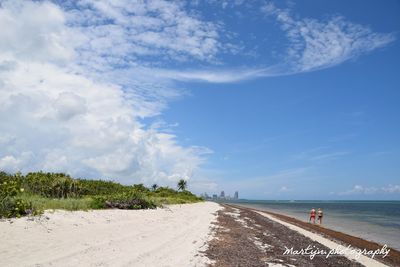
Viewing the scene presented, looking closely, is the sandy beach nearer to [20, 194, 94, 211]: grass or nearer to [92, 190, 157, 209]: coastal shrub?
[20, 194, 94, 211]: grass

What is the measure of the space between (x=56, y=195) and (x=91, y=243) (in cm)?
1873

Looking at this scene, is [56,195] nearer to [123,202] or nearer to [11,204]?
[123,202]

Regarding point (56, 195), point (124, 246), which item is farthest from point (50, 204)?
point (56, 195)

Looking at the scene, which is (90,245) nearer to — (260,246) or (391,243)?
(260,246)

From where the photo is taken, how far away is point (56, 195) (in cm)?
2866

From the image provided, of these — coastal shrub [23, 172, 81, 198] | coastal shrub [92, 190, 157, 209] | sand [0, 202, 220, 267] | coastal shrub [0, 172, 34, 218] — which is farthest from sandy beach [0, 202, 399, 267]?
coastal shrub [23, 172, 81, 198]

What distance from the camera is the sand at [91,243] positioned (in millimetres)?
9344

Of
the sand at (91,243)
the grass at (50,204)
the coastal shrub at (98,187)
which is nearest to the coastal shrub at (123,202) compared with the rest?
the grass at (50,204)

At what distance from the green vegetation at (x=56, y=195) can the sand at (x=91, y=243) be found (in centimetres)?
92

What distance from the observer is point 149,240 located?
13.7 m

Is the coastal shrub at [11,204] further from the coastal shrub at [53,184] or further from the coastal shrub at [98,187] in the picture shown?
the coastal shrub at [98,187]

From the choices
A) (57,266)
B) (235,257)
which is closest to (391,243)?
(235,257)

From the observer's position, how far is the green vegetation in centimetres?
1348

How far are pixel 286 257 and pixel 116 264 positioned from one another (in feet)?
23.4
